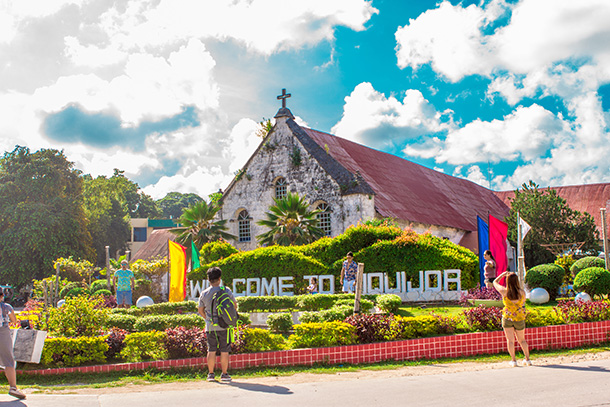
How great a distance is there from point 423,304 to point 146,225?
47.9m

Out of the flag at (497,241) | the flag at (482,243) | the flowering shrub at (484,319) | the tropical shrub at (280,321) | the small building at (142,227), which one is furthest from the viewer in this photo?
the small building at (142,227)

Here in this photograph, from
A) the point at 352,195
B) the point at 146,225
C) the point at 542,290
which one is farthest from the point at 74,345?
the point at 146,225

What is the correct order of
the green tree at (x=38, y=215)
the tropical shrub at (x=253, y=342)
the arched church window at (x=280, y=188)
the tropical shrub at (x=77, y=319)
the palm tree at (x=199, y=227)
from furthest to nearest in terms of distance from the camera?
the green tree at (x=38, y=215), the arched church window at (x=280, y=188), the palm tree at (x=199, y=227), the tropical shrub at (x=77, y=319), the tropical shrub at (x=253, y=342)

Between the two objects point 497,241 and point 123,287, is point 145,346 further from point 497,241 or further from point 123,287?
point 497,241

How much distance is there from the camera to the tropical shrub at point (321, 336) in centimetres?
1042

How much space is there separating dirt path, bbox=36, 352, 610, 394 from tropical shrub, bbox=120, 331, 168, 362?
116 centimetres

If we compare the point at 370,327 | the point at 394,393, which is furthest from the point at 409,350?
the point at 394,393

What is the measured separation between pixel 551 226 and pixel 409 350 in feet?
80.5

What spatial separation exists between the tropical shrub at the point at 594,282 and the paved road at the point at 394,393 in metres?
8.20

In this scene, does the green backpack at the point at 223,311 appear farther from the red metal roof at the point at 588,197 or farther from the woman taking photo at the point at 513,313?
the red metal roof at the point at 588,197

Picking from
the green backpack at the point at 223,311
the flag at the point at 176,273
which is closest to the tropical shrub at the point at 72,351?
the green backpack at the point at 223,311

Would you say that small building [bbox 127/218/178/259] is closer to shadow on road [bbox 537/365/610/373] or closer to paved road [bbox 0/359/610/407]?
paved road [bbox 0/359/610/407]

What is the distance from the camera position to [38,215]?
39781mm

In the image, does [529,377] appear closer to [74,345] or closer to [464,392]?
[464,392]
